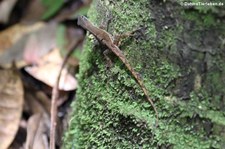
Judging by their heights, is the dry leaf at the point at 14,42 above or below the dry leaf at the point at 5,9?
below

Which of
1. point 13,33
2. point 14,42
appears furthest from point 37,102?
point 13,33

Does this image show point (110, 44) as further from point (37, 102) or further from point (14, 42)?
point (14, 42)

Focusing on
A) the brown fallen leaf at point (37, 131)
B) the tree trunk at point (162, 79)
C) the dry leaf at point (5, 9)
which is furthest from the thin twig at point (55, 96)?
the dry leaf at point (5, 9)

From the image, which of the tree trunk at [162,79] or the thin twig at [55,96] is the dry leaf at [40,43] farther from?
the tree trunk at [162,79]

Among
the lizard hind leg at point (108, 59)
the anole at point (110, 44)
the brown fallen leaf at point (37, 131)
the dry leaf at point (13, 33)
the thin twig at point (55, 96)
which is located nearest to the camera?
the anole at point (110, 44)

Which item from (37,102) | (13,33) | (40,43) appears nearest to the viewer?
(37,102)

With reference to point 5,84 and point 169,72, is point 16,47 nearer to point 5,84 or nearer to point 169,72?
point 5,84

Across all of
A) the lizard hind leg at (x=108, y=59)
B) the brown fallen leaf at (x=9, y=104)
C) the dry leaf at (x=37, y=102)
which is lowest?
the dry leaf at (x=37, y=102)
